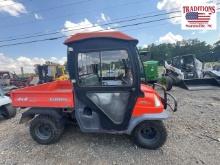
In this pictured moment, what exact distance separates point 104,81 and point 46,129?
1623 mm

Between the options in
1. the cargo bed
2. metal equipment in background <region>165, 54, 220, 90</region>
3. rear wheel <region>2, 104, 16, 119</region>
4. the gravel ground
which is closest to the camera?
the gravel ground

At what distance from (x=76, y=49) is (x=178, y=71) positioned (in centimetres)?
948

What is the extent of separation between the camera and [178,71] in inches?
448

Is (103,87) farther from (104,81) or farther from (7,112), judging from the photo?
(7,112)

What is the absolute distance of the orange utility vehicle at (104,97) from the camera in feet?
10.6

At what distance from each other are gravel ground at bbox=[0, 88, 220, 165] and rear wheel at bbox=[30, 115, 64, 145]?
132mm

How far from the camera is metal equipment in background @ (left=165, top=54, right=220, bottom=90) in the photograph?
989 centimetres

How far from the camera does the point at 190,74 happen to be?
455 inches

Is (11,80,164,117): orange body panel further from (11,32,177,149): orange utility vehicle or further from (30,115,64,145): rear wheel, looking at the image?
(30,115,64,145): rear wheel

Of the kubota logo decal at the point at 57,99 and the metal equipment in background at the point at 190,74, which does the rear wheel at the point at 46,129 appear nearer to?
the kubota logo decal at the point at 57,99

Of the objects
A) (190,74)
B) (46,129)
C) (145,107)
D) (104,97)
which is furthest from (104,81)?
(190,74)

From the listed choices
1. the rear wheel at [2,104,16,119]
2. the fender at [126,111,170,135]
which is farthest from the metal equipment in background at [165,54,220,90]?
the rear wheel at [2,104,16,119]

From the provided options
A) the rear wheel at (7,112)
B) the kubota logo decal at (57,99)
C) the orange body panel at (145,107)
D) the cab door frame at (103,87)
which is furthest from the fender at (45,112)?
the rear wheel at (7,112)

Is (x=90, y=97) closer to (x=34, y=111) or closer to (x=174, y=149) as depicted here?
(x=34, y=111)
